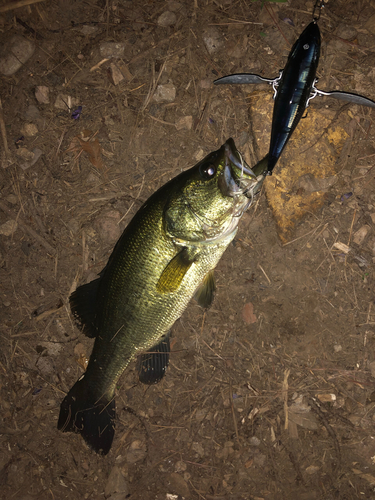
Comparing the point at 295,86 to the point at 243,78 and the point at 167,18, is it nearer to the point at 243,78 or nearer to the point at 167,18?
the point at 243,78

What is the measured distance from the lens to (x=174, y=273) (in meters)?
2.58

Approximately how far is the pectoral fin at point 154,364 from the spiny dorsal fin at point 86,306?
22.0 inches

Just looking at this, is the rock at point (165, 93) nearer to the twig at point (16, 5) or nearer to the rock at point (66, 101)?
the rock at point (66, 101)

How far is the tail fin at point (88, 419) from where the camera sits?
3051 mm

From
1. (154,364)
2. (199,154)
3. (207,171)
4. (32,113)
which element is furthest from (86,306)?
(32,113)

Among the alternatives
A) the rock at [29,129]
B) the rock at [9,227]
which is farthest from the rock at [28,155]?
the rock at [9,227]

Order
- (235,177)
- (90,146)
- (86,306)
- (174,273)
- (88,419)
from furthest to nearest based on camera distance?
(90,146)
(88,419)
(86,306)
(174,273)
(235,177)

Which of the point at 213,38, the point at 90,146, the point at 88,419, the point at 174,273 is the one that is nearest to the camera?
the point at 174,273

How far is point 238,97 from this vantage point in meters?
3.24

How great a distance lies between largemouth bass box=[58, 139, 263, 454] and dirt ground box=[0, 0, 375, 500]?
0.55m

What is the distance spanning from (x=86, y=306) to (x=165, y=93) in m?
2.27

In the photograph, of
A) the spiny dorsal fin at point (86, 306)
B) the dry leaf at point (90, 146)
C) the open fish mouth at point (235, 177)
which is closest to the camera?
the open fish mouth at point (235, 177)

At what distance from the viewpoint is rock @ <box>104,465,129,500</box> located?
3.35m

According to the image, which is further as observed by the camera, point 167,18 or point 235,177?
point 167,18
